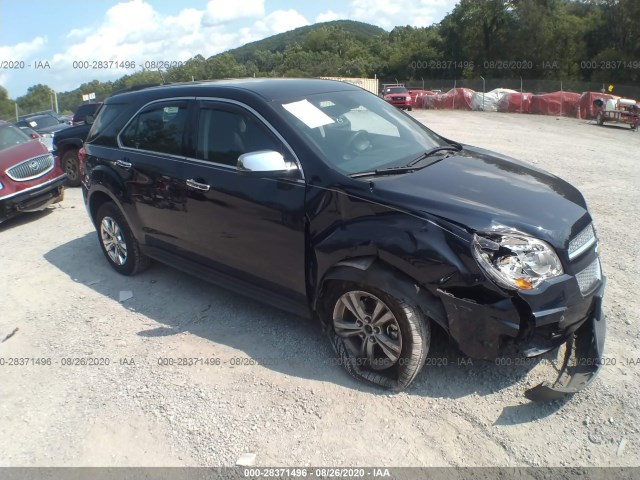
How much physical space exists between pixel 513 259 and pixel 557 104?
29.4 m

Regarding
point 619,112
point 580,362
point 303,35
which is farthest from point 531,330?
point 303,35

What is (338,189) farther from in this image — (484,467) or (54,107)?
(54,107)

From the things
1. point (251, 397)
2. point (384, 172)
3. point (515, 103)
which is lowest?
point (251, 397)

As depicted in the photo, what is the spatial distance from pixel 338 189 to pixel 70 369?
2562 millimetres

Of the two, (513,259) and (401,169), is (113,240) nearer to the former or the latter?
(401,169)

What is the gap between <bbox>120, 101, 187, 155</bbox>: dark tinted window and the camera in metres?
4.55

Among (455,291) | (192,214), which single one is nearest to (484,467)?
(455,291)

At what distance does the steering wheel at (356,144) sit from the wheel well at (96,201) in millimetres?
3019

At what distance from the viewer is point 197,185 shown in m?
4.23

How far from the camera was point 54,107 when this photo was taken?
33250 millimetres

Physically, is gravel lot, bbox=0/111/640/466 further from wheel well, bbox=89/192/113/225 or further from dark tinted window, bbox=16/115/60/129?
dark tinted window, bbox=16/115/60/129

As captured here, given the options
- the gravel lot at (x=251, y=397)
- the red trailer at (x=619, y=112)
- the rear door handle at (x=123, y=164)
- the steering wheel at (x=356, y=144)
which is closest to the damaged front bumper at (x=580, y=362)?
the gravel lot at (x=251, y=397)

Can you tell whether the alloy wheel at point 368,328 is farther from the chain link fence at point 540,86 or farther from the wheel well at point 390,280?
the chain link fence at point 540,86

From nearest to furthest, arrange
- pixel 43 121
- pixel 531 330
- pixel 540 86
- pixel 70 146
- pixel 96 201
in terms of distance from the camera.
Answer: pixel 531 330 < pixel 96 201 < pixel 70 146 < pixel 43 121 < pixel 540 86
